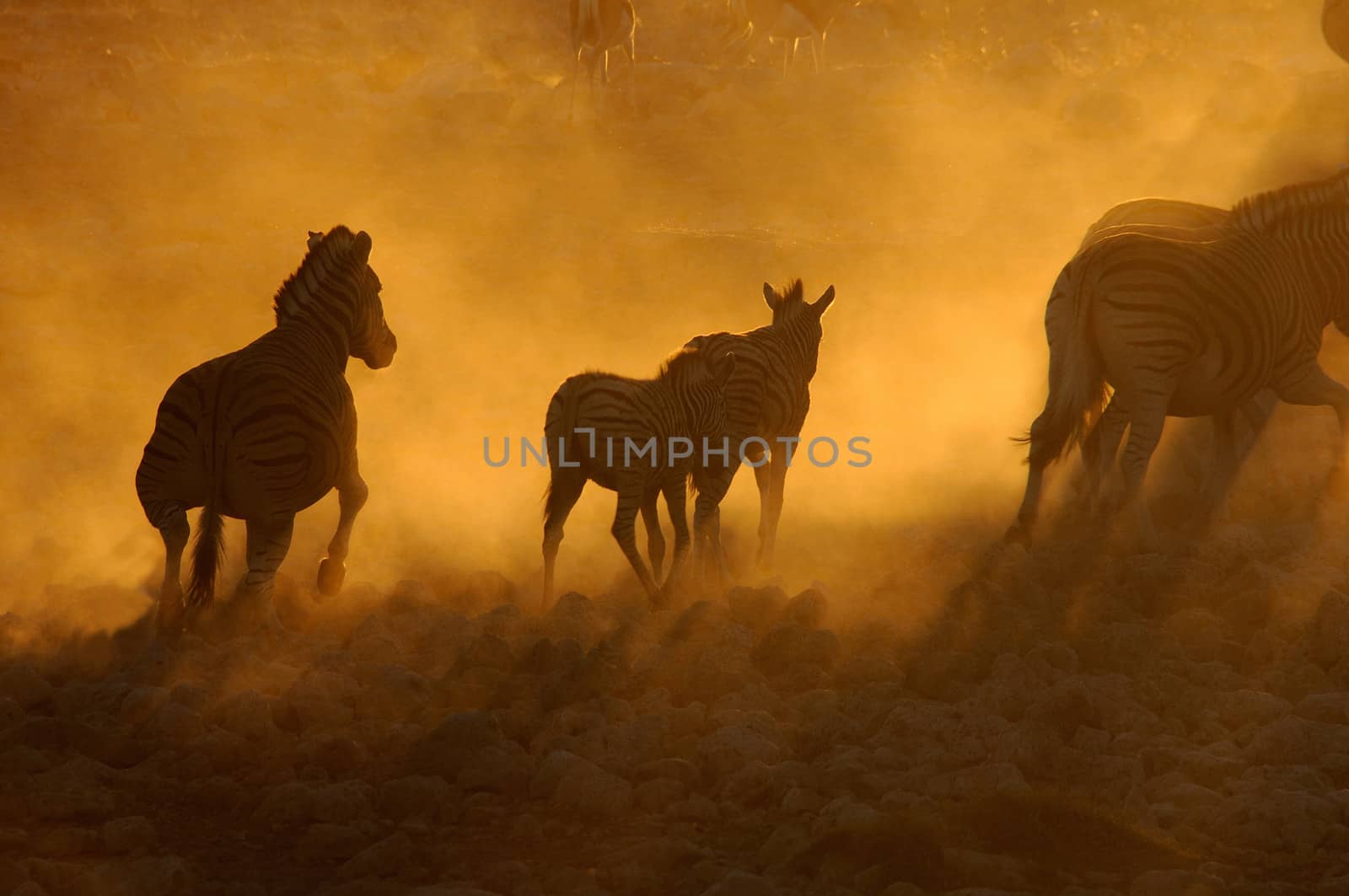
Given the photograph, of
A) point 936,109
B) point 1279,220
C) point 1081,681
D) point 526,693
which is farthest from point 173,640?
point 936,109

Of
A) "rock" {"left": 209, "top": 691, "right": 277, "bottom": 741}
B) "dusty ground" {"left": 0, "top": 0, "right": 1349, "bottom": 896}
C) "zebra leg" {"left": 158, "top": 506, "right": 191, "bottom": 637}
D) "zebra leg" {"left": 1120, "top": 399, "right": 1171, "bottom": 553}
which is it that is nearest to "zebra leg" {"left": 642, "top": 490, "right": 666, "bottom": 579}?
"dusty ground" {"left": 0, "top": 0, "right": 1349, "bottom": 896}

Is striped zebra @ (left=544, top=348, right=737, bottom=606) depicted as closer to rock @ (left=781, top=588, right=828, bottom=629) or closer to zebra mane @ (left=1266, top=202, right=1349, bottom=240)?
rock @ (left=781, top=588, right=828, bottom=629)

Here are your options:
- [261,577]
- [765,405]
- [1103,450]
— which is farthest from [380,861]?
[1103,450]

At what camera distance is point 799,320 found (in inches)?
378

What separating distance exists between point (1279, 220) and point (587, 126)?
12.9m

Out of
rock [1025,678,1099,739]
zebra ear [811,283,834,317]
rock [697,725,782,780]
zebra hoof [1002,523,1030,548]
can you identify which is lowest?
rock [697,725,782,780]

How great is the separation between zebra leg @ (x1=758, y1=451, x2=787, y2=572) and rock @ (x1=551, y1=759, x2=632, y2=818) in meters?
4.23

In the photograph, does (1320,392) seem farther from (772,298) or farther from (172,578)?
(172,578)

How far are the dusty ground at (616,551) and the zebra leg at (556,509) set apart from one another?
0.91 feet

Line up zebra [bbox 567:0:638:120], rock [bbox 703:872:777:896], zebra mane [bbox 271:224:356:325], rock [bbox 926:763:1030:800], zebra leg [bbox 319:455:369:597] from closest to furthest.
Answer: rock [bbox 703:872:777:896], rock [bbox 926:763:1030:800], zebra leg [bbox 319:455:369:597], zebra mane [bbox 271:224:356:325], zebra [bbox 567:0:638:120]

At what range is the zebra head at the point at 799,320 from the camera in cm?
950

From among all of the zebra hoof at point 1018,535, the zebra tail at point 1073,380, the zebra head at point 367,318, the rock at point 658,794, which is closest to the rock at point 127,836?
the rock at point 658,794

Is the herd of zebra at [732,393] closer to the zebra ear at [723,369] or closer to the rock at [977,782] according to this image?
the zebra ear at [723,369]

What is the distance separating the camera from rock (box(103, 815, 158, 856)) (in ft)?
15.3
